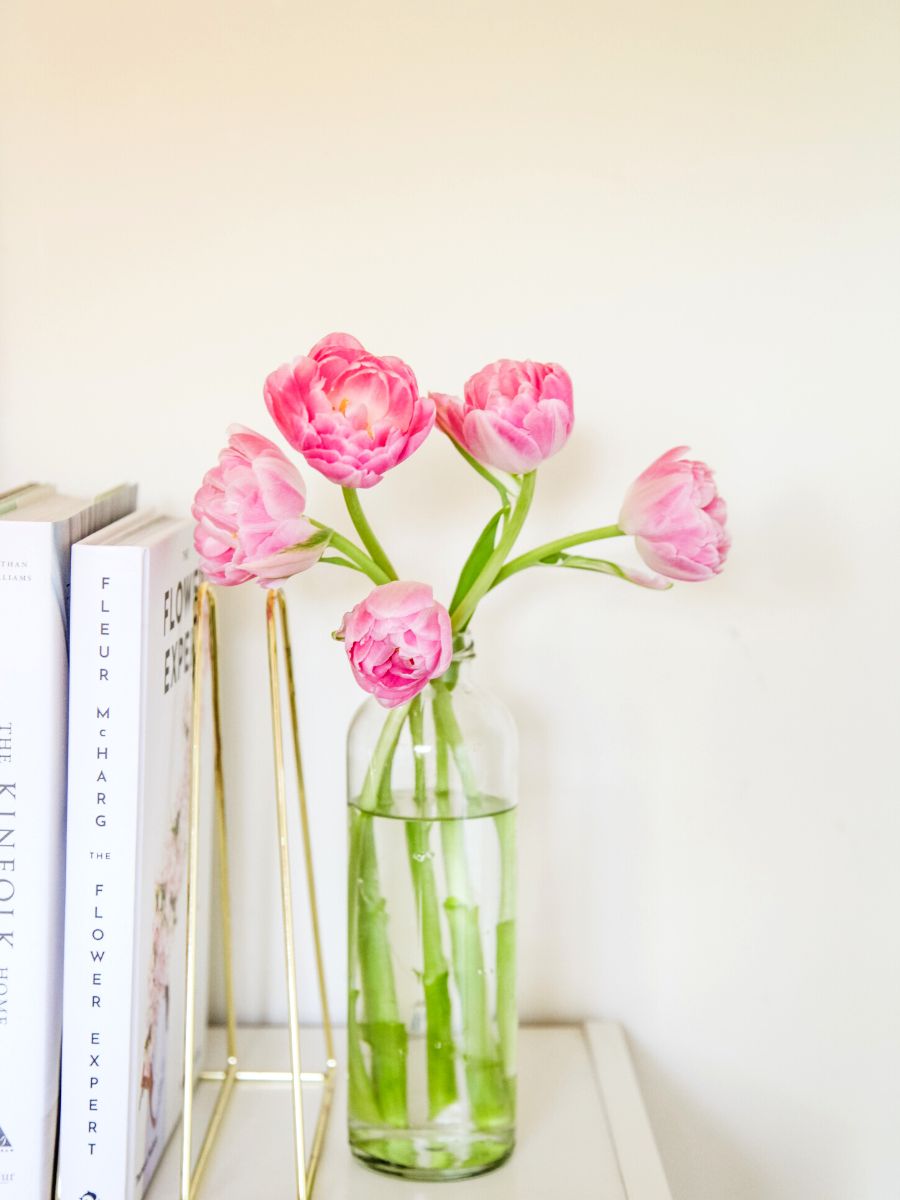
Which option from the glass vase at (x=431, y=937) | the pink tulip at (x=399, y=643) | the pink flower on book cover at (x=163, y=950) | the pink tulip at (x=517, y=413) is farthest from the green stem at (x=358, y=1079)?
the pink tulip at (x=517, y=413)

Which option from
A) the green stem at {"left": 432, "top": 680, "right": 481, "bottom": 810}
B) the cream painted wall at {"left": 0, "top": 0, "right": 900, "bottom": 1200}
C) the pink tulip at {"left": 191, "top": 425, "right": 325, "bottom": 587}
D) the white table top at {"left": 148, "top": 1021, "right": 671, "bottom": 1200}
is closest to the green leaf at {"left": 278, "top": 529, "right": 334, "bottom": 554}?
the pink tulip at {"left": 191, "top": 425, "right": 325, "bottom": 587}

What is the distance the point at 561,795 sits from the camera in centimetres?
88

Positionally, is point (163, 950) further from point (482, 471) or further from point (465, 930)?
point (482, 471)

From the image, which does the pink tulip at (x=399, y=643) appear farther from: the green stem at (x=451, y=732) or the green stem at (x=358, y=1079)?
the green stem at (x=358, y=1079)

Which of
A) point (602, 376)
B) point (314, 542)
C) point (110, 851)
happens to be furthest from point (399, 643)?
point (602, 376)

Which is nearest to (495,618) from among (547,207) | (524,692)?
(524,692)

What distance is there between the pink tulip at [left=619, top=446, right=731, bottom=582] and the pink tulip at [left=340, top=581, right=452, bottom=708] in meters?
0.13

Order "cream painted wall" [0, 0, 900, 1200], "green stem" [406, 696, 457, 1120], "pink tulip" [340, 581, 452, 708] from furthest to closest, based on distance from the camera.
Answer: "cream painted wall" [0, 0, 900, 1200]
"green stem" [406, 696, 457, 1120]
"pink tulip" [340, 581, 452, 708]

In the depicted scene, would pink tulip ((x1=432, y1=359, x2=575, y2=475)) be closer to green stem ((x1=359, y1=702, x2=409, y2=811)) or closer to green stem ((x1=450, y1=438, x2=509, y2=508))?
green stem ((x1=450, y1=438, x2=509, y2=508))

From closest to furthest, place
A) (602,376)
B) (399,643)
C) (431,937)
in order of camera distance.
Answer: (399,643), (431,937), (602,376)

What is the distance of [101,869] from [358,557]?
0.68ft

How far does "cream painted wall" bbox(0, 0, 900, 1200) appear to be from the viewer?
0.83m

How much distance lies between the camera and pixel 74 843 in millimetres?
637

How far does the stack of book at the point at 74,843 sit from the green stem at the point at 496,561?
162 mm
